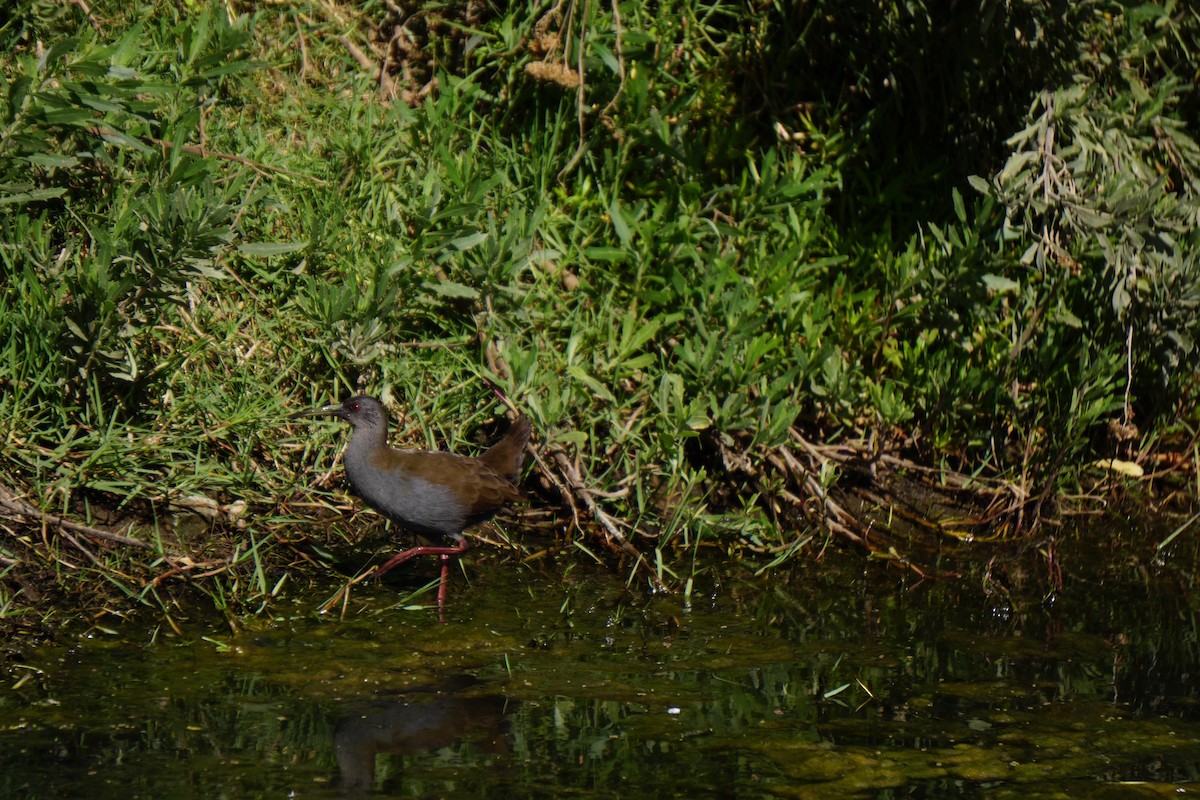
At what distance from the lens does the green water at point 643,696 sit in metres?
3.79

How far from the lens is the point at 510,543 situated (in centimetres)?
576

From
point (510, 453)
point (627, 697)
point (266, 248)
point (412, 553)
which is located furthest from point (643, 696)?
point (266, 248)

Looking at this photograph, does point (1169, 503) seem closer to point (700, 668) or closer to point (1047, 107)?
point (1047, 107)

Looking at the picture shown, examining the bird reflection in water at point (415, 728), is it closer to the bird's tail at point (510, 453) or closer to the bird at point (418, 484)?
the bird at point (418, 484)

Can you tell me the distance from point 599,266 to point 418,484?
1671 mm

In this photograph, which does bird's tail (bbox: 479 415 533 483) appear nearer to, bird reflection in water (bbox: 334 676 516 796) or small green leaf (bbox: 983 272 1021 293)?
bird reflection in water (bbox: 334 676 516 796)

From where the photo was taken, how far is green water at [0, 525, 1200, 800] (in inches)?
149

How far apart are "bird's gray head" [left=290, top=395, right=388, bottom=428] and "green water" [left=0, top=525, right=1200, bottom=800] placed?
0.64m

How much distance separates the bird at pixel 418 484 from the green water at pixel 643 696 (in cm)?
24

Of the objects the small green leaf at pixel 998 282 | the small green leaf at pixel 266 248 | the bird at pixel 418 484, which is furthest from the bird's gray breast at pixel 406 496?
the small green leaf at pixel 998 282

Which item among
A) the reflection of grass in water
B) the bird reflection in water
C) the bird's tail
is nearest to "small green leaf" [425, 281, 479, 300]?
the bird's tail

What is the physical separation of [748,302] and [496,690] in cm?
231

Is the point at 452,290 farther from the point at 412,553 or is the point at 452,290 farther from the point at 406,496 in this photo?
the point at 412,553

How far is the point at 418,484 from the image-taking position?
5.29 meters
